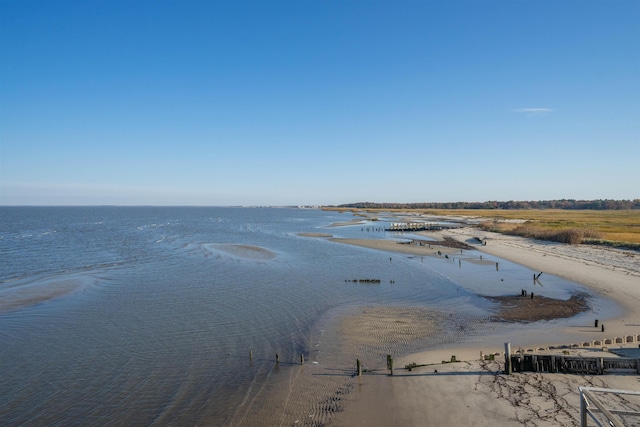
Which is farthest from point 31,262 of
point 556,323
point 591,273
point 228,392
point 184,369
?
point 591,273

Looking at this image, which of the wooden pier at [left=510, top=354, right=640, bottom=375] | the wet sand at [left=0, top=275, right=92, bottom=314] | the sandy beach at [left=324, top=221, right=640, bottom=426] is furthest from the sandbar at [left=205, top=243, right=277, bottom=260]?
the wooden pier at [left=510, top=354, right=640, bottom=375]

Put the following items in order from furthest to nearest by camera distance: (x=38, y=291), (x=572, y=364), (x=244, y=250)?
1. (x=244, y=250)
2. (x=38, y=291)
3. (x=572, y=364)

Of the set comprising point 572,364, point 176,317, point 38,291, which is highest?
point 572,364

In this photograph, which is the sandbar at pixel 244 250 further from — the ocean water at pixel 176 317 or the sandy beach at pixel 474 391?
the sandy beach at pixel 474 391

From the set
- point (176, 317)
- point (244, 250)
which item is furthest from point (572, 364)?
point (244, 250)

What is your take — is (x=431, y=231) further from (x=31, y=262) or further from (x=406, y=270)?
(x=31, y=262)

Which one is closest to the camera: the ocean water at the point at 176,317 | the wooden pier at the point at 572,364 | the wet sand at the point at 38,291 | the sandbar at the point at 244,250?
the wooden pier at the point at 572,364

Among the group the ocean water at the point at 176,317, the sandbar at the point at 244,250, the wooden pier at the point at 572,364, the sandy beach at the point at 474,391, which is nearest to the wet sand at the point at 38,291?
the ocean water at the point at 176,317

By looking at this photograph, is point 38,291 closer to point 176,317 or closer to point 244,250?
point 176,317

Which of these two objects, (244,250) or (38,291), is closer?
(38,291)
